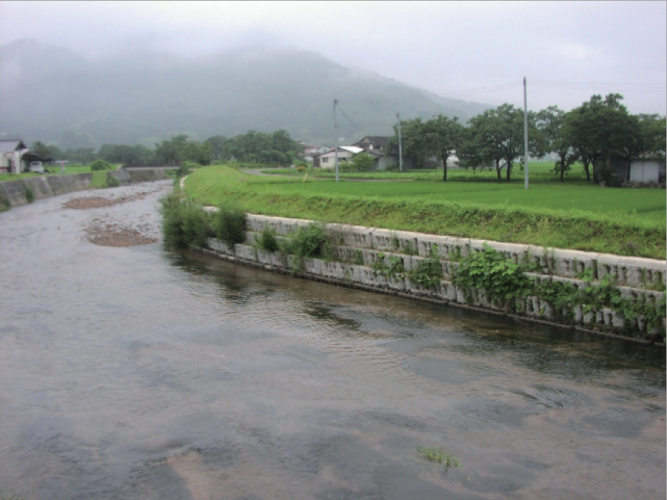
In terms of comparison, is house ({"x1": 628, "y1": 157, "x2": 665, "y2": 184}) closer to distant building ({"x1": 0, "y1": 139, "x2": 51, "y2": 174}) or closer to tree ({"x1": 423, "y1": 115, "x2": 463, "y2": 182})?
tree ({"x1": 423, "y1": 115, "x2": 463, "y2": 182})

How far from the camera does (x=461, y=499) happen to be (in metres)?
6.24

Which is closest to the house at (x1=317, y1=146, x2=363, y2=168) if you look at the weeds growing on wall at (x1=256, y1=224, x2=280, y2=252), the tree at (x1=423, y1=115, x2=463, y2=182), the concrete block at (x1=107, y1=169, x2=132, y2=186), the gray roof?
the concrete block at (x1=107, y1=169, x2=132, y2=186)

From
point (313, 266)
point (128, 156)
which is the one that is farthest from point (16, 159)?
point (313, 266)

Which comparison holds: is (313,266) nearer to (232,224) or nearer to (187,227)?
(232,224)

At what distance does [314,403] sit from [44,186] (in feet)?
157

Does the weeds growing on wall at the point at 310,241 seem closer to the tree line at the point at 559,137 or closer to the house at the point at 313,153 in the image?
the tree line at the point at 559,137

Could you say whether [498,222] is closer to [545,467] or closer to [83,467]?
[545,467]

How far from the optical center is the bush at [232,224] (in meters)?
21.5

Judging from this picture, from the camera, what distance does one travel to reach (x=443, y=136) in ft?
154

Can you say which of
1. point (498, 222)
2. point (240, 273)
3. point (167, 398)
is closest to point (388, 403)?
point (167, 398)

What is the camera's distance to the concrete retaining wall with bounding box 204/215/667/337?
35.4ft

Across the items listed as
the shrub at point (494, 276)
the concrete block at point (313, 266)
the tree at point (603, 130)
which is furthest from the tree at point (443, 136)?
the shrub at point (494, 276)

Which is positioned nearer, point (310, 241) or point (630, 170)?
point (310, 241)

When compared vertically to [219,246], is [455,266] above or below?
above
